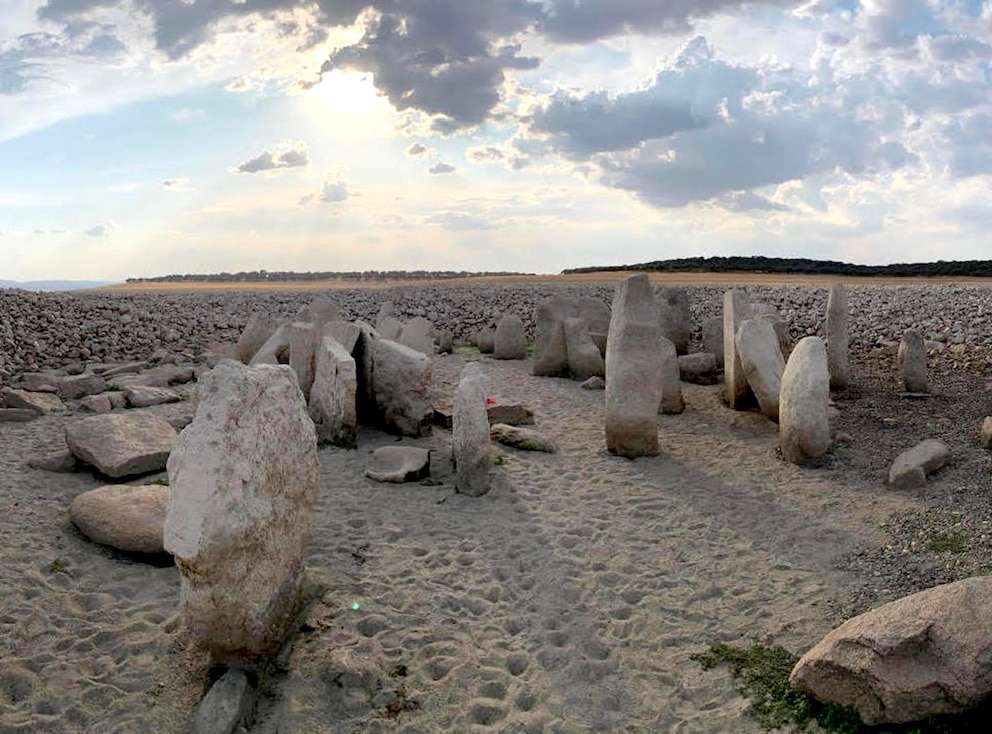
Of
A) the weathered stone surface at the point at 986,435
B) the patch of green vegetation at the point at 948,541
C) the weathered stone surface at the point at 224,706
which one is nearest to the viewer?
the weathered stone surface at the point at 224,706

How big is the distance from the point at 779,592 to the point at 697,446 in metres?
4.11

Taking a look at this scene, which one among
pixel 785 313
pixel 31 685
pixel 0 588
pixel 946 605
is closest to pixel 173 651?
pixel 31 685

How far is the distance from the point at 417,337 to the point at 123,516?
7867mm

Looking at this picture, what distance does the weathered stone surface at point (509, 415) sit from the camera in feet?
36.2

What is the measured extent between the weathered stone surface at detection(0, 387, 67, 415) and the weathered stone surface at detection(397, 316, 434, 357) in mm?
5421

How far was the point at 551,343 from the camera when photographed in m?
14.6

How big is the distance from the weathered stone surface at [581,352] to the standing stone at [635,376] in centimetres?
432

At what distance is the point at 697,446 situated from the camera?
10.3 meters

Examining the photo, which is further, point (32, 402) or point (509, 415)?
point (509, 415)

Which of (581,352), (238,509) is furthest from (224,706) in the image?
(581,352)

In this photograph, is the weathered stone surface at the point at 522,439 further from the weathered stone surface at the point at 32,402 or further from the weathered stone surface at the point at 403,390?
the weathered stone surface at the point at 32,402

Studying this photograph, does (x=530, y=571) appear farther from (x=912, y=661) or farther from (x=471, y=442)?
(x=912, y=661)

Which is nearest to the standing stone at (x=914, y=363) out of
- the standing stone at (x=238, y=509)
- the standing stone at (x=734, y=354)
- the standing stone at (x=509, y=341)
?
the standing stone at (x=734, y=354)

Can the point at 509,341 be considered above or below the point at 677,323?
below
